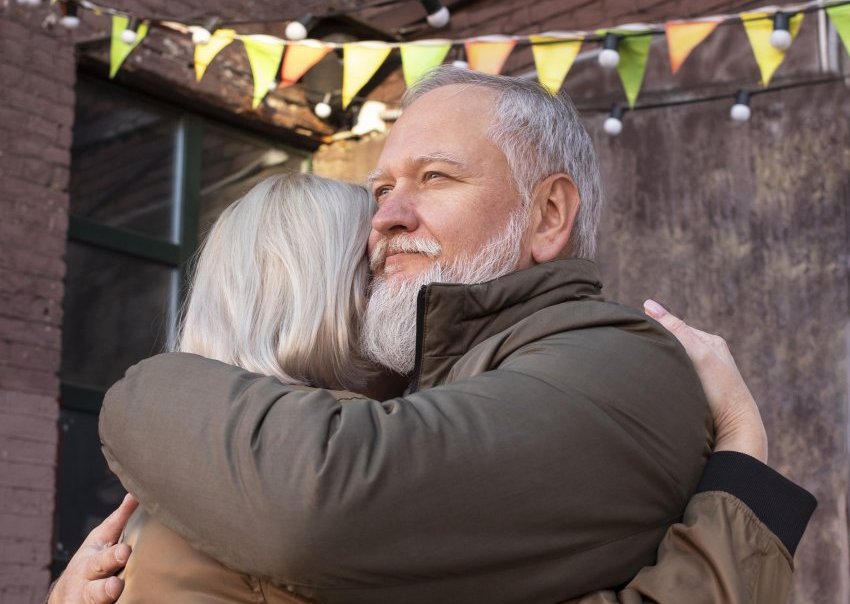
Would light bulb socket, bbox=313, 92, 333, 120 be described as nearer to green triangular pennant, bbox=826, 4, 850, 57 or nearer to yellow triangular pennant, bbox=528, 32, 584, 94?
yellow triangular pennant, bbox=528, 32, 584, 94

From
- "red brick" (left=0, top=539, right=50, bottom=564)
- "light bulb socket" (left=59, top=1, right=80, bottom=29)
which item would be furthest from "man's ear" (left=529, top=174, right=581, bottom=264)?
"light bulb socket" (left=59, top=1, right=80, bottom=29)

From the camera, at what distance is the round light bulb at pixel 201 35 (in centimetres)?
546

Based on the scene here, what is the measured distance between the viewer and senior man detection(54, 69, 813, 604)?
1506 mm

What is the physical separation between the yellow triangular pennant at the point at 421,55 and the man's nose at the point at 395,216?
272 cm

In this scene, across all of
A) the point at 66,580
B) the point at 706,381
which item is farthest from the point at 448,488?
the point at 66,580

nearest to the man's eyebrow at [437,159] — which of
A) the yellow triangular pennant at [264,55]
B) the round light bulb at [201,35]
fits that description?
the yellow triangular pennant at [264,55]

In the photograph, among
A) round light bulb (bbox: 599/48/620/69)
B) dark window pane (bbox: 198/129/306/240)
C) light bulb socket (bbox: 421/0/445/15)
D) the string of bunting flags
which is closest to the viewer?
the string of bunting flags

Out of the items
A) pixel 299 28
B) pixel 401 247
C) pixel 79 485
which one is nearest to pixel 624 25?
pixel 299 28

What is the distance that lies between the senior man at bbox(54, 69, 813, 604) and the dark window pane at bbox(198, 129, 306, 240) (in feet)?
14.5

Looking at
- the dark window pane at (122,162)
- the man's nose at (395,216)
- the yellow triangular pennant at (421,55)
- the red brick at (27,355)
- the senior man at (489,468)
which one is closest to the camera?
the senior man at (489,468)

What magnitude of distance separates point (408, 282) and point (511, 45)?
3.03m

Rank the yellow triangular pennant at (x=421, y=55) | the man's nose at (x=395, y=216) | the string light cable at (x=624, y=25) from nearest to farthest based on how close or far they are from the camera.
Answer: the man's nose at (x=395, y=216)
the string light cable at (x=624, y=25)
the yellow triangular pennant at (x=421, y=55)

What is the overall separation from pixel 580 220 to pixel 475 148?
26 cm

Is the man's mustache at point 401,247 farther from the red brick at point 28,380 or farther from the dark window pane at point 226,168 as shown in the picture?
the dark window pane at point 226,168
